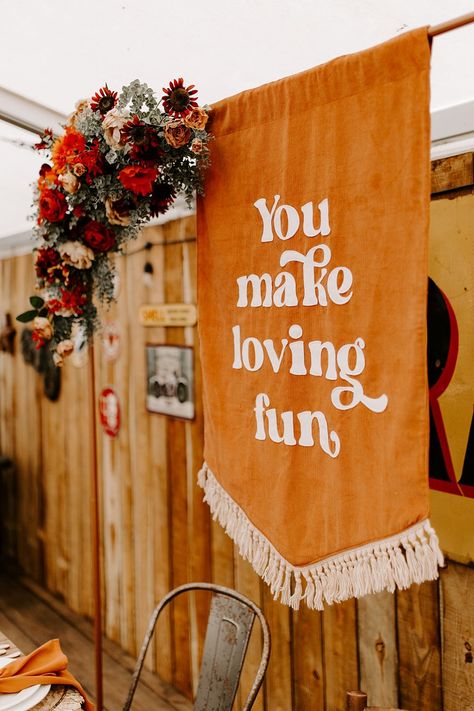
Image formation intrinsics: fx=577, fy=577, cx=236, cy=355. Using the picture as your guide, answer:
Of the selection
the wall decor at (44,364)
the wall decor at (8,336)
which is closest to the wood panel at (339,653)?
the wall decor at (44,364)

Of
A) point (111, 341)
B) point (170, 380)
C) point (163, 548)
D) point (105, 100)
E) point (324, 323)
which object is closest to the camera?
point (324, 323)

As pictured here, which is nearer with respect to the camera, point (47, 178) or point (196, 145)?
point (196, 145)

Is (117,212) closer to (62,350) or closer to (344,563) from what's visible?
(62,350)

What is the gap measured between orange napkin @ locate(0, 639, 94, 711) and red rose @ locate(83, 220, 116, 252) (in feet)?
3.66

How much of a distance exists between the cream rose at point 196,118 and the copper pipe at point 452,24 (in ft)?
1.80

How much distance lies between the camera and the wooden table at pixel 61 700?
4.44 feet

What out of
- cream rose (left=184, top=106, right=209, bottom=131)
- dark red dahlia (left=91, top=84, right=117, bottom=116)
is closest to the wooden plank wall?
dark red dahlia (left=91, top=84, right=117, bottom=116)

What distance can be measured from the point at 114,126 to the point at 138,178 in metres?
0.15

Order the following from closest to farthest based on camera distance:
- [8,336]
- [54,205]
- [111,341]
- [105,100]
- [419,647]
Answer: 1. [105,100]
2. [54,205]
3. [419,647]
4. [111,341]
5. [8,336]

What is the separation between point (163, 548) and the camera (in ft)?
9.13

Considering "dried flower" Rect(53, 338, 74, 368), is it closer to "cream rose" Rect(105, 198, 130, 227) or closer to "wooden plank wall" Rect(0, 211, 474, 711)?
"cream rose" Rect(105, 198, 130, 227)

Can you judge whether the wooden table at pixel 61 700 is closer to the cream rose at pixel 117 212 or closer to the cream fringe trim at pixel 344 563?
the cream fringe trim at pixel 344 563

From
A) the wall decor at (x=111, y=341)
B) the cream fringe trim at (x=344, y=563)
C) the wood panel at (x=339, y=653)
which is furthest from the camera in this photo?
the wall decor at (x=111, y=341)

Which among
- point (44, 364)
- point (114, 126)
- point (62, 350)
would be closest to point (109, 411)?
point (44, 364)
